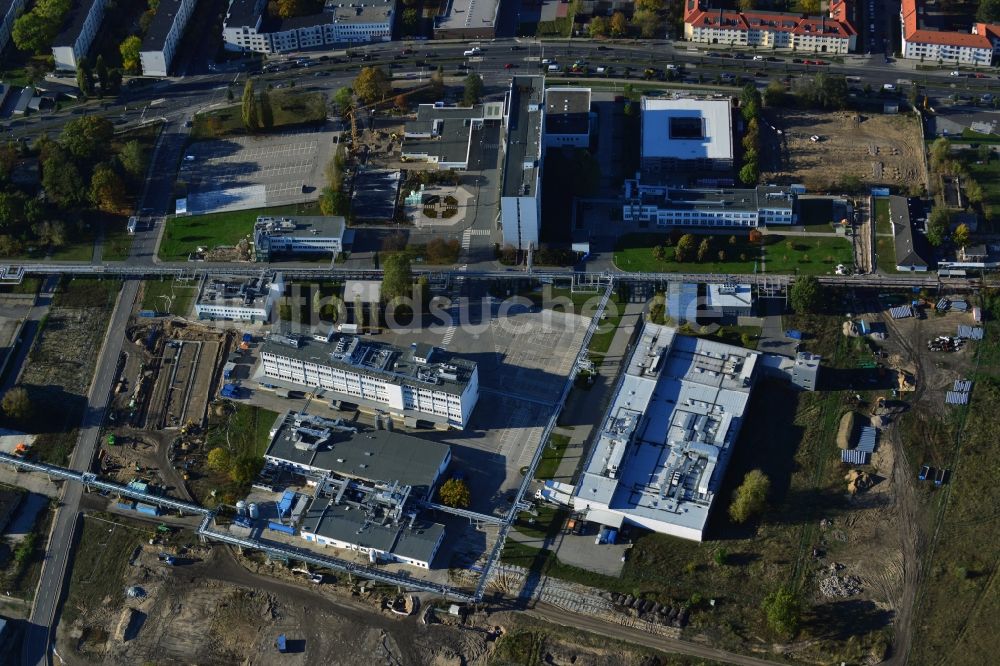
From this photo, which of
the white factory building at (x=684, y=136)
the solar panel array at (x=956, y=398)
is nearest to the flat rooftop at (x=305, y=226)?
the white factory building at (x=684, y=136)

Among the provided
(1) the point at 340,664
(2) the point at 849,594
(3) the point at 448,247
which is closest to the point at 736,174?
(3) the point at 448,247

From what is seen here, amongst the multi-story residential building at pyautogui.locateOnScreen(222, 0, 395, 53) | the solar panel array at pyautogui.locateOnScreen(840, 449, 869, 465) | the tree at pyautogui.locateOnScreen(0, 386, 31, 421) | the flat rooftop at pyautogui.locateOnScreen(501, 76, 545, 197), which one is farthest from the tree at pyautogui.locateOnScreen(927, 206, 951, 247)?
the tree at pyautogui.locateOnScreen(0, 386, 31, 421)

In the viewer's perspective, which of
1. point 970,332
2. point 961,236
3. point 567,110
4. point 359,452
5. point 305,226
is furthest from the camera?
point 567,110

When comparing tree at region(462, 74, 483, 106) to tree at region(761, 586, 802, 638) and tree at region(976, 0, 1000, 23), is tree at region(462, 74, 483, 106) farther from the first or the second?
tree at region(761, 586, 802, 638)

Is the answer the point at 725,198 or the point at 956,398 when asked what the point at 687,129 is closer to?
the point at 725,198

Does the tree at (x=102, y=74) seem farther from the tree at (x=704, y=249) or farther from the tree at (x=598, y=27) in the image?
the tree at (x=704, y=249)

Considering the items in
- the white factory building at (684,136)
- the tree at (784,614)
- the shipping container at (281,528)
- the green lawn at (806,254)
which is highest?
the white factory building at (684,136)

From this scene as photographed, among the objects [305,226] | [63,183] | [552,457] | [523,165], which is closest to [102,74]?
[63,183]
